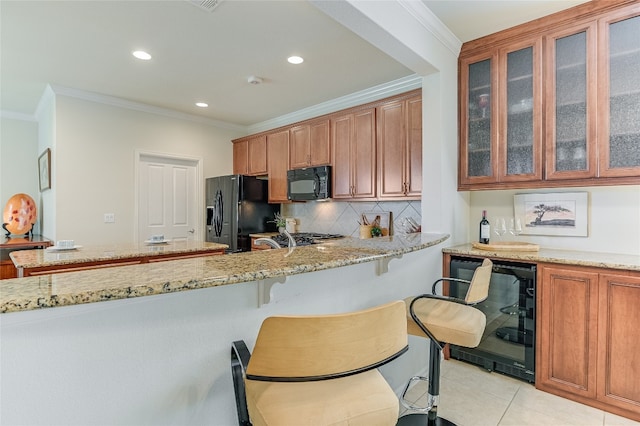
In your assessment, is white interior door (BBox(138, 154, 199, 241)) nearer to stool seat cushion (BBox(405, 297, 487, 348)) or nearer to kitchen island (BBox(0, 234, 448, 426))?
kitchen island (BBox(0, 234, 448, 426))

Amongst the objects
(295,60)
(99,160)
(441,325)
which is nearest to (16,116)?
(99,160)

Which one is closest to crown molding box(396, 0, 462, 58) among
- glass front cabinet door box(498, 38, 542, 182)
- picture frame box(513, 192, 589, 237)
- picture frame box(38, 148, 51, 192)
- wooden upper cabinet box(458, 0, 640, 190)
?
wooden upper cabinet box(458, 0, 640, 190)

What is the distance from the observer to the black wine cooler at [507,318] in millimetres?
2201

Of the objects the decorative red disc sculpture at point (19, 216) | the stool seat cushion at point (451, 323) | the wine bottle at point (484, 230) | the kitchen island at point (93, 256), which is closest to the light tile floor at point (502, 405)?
the stool seat cushion at point (451, 323)

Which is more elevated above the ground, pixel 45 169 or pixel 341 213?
pixel 45 169

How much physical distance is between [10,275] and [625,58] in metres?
5.24

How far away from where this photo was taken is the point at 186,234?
489 cm

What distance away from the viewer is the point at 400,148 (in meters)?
3.24

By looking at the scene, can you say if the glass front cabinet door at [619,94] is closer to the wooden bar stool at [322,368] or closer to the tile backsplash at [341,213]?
the tile backsplash at [341,213]

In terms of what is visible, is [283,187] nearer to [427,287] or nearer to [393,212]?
[393,212]

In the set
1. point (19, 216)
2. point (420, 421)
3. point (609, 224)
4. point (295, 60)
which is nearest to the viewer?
point (420, 421)

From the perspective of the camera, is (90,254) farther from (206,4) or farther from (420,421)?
(420,421)

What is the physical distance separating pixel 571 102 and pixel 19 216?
5.89 m

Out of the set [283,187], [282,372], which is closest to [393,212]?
[283,187]
